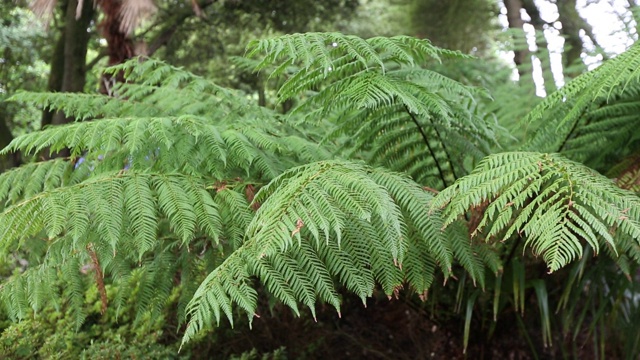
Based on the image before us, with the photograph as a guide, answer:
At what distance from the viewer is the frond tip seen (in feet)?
4.19

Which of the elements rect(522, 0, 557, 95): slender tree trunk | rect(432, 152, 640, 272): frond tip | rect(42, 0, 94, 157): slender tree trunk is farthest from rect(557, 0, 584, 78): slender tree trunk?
rect(432, 152, 640, 272): frond tip

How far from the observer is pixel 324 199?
1.38 metres

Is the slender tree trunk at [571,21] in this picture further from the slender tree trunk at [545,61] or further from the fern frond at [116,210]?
the fern frond at [116,210]

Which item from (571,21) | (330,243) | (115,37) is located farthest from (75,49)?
(571,21)

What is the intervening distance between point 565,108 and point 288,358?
5.45 feet

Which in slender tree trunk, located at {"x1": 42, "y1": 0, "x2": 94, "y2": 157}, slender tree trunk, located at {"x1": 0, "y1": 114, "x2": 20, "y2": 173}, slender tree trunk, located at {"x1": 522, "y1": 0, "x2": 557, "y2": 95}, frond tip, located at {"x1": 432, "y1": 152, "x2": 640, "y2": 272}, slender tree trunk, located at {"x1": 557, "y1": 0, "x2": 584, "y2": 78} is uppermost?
slender tree trunk, located at {"x1": 42, "y1": 0, "x2": 94, "y2": 157}

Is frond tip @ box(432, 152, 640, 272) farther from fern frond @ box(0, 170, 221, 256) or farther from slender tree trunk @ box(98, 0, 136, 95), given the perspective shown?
slender tree trunk @ box(98, 0, 136, 95)

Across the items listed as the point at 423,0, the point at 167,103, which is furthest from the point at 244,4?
the point at 167,103

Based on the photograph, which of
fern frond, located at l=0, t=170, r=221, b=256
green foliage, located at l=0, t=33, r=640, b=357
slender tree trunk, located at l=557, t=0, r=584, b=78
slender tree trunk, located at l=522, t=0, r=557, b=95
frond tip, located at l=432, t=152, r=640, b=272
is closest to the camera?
frond tip, located at l=432, t=152, r=640, b=272

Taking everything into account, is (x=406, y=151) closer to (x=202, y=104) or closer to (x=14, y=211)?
(x=202, y=104)

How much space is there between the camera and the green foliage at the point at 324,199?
54.2 inches

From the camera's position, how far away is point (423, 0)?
7.66m

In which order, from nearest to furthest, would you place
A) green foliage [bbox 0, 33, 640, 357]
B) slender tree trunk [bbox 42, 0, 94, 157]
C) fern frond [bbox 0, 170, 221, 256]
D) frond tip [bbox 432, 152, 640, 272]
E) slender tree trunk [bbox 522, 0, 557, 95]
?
frond tip [bbox 432, 152, 640, 272]
green foliage [bbox 0, 33, 640, 357]
fern frond [bbox 0, 170, 221, 256]
slender tree trunk [bbox 522, 0, 557, 95]
slender tree trunk [bbox 42, 0, 94, 157]

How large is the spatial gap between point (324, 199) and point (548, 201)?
52 centimetres
